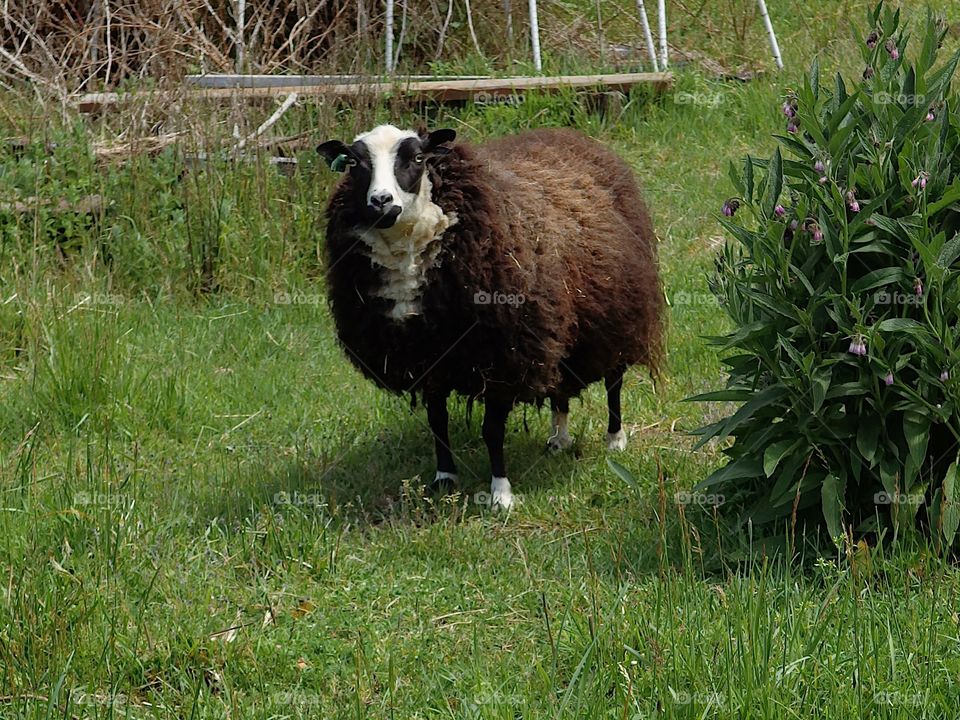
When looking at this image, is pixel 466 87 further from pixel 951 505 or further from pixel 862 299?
pixel 951 505

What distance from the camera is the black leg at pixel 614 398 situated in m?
6.27

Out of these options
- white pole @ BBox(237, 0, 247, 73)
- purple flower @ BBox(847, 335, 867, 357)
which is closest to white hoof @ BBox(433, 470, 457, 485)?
purple flower @ BBox(847, 335, 867, 357)

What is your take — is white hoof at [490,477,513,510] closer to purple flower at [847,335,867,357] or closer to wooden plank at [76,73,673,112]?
purple flower at [847,335,867,357]

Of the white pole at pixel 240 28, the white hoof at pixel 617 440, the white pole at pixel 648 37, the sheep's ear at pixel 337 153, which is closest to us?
the sheep's ear at pixel 337 153

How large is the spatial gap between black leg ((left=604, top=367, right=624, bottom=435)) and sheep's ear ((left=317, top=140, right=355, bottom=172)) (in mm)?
1775

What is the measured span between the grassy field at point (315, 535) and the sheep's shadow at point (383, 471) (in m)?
0.02

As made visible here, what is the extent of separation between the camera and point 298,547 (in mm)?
4648

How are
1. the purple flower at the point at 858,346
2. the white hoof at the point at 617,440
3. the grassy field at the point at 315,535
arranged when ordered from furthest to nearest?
1. the white hoof at the point at 617,440
2. the purple flower at the point at 858,346
3. the grassy field at the point at 315,535

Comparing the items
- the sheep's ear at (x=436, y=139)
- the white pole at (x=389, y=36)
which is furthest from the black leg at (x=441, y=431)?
the white pole at (x=389, y=36)

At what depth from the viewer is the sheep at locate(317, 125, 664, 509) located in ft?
17.1

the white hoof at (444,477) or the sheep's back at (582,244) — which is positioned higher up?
the sheep's back at (582,244)

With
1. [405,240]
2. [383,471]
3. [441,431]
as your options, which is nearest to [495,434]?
[441,431]

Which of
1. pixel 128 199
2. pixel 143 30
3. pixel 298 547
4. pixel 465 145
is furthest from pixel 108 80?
pixel 298 547

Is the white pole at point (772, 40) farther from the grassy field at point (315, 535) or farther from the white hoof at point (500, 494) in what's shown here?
the white hoof at point (500, 494)
